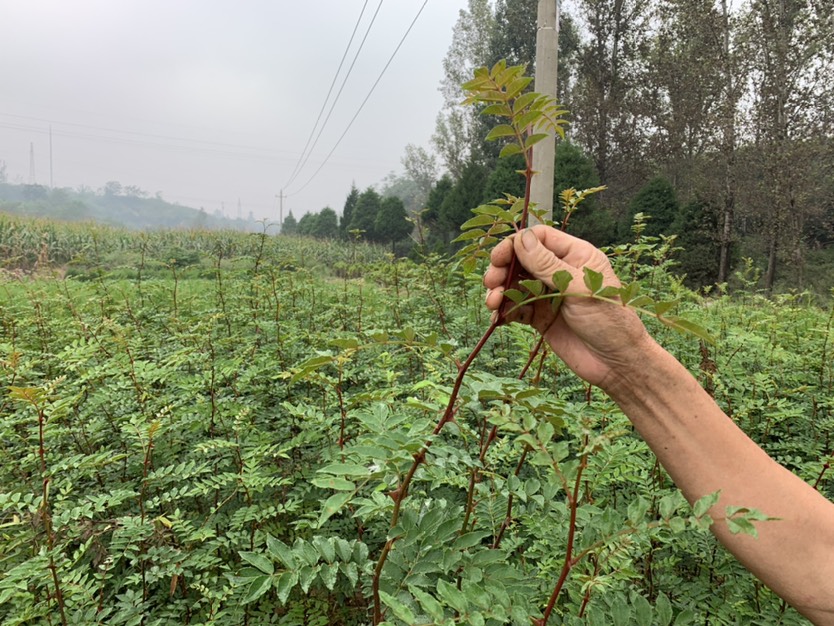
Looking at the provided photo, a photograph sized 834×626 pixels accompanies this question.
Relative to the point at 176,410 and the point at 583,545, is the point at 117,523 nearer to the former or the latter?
the point at 176,410

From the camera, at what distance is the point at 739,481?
87 cm

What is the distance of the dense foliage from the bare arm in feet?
0.47

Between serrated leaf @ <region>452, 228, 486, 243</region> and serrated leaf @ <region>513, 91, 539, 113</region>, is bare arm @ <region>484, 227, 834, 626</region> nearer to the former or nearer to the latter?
serrated leaf @ <region>452, 228, 486, 243</region>

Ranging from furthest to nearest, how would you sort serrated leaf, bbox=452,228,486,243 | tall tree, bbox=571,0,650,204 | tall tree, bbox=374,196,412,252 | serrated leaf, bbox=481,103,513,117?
tall tree, bbox=374,196,412,252
tall tree, bbox=571,0,650,204
serrated leaf, bbox=452,228,486,243
serrated leaf, bbox=481,103,513,117

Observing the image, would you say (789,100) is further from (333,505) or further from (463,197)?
(333,505)

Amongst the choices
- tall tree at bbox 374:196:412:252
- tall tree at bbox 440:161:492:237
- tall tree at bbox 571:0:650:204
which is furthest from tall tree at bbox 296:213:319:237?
tall tree at bbox 571:0:650:204

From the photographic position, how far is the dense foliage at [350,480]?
0.80 m

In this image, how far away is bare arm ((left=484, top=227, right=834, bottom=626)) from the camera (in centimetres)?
84

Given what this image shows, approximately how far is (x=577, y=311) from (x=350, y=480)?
1.86 ft

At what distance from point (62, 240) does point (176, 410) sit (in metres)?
18.5

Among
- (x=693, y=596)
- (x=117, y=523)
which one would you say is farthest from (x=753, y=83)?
(x=117, y=523)

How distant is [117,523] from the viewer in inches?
59.7

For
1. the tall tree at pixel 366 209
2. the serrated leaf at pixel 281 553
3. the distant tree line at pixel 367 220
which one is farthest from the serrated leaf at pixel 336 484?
the tall tree at pixel 366 209

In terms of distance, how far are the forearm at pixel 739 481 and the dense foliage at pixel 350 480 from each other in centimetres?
13
